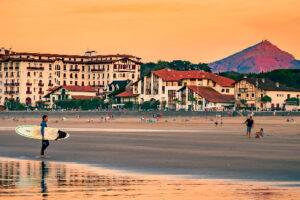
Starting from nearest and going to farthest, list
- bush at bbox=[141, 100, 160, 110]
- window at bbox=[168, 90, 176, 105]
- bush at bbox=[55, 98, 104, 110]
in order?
bush at bbox=[141, 100, 160, 110]
window at bbox=[168, 90, 176, 105]
bush at bbox=[55, 98, 104, 110]

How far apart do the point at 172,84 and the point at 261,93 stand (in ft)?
81.1

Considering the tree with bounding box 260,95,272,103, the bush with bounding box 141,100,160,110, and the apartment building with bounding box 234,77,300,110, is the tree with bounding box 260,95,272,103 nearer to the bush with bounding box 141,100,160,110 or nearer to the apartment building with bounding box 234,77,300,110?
the apartment building with bounding box 234,77,300,110

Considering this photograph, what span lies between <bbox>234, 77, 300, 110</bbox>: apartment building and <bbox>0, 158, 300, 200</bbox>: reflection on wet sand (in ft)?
391

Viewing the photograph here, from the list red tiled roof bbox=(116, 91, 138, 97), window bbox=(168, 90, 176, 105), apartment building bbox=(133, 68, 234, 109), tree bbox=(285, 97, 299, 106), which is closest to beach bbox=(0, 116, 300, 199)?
tree bbox=(285, 97, 299, 106)

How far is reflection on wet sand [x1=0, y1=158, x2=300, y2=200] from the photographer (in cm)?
1569

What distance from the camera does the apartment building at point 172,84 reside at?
493 ft

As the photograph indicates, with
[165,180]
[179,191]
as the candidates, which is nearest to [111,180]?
[165,180]

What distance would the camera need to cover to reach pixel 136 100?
158500 millimetres

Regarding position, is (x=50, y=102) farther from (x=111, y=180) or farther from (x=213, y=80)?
(x=111, y=180)

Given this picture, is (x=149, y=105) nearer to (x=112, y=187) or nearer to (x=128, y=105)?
(x=128, y=105)

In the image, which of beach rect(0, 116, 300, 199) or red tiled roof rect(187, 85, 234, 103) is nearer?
beach rect(0, 116, 300, 199)

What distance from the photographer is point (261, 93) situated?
140 meters

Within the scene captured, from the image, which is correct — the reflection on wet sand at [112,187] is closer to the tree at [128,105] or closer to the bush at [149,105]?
the bush at [149,105]

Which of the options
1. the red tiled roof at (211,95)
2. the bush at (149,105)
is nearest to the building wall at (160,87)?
the bush at (149,105)
